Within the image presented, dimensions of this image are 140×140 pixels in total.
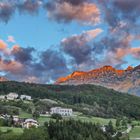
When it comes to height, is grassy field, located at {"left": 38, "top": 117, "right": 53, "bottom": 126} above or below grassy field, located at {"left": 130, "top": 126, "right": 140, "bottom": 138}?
above

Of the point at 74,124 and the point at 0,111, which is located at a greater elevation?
the point at 0,111

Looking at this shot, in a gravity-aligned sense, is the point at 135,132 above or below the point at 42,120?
below

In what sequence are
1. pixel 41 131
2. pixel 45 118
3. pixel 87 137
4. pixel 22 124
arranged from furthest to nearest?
pixel 45 118, pixel 22 124, pixel 87 137, pixel 41 131

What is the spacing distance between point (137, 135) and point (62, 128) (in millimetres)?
40427

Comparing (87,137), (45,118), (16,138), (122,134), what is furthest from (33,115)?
(16,138)

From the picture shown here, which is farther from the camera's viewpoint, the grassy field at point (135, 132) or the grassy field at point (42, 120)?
the grassy field at point (42, 120)

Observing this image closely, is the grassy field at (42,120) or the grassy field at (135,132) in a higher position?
the grassy field at (42,120)

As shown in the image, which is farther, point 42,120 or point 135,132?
point 42,120

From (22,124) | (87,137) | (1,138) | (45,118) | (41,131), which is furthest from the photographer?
(45,118)

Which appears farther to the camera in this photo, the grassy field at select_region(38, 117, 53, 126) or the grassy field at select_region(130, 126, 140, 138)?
the grassy field at select_region(38, 117, 53, 126)

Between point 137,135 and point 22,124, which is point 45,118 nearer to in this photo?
point 22,124

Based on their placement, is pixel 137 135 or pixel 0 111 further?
pixel 0 111

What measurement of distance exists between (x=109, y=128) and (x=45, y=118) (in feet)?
108

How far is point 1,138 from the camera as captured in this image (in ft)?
389
